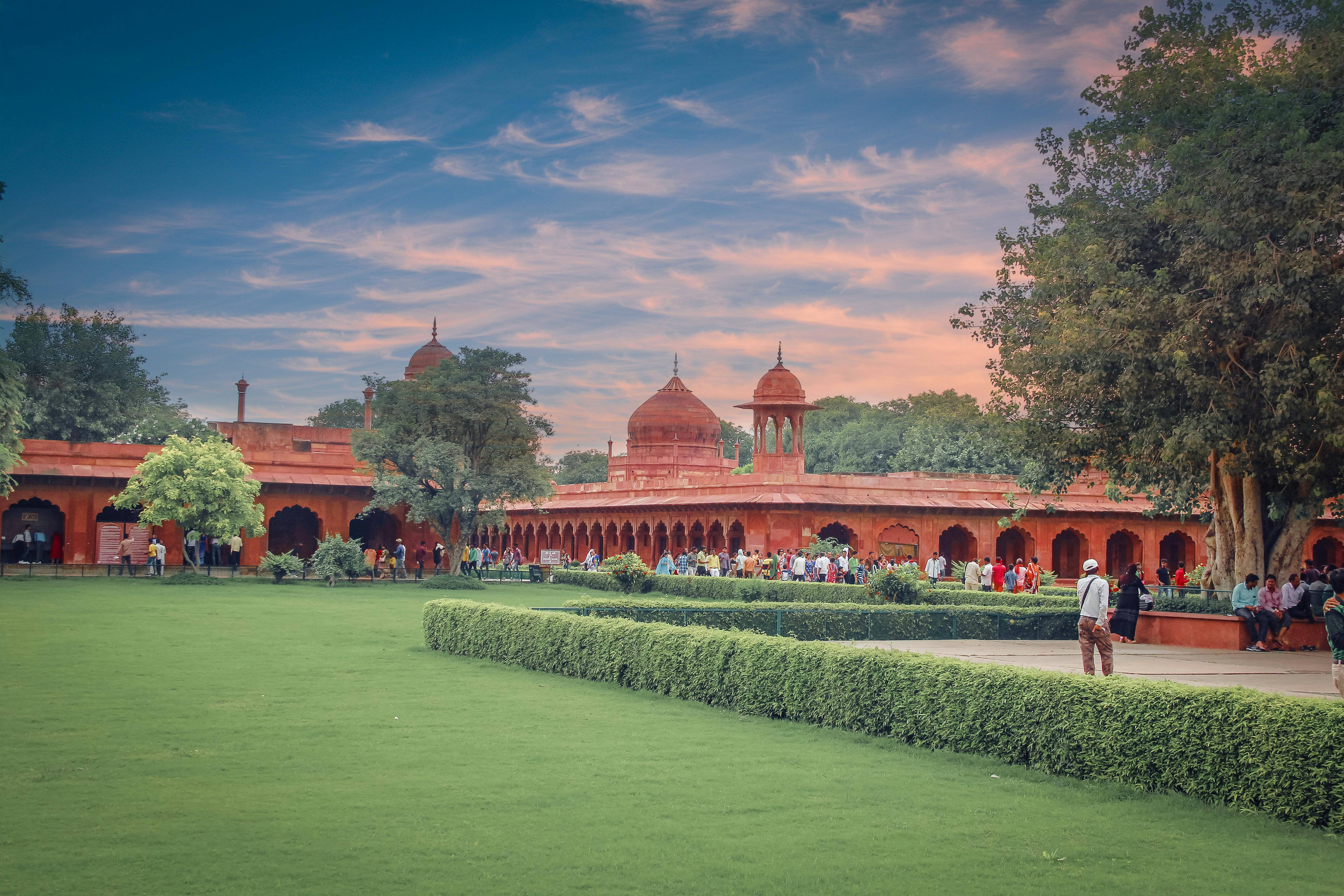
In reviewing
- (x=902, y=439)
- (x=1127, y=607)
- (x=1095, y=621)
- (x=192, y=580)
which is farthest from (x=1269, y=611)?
(x=902, y=439)

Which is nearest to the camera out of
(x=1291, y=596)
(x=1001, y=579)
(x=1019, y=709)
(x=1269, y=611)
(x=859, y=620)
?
(x=1019, y=709)

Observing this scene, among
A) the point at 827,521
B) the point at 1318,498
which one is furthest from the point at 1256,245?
the point at 827,521

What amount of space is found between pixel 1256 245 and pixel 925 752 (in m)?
9.47

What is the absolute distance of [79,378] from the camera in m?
49.5

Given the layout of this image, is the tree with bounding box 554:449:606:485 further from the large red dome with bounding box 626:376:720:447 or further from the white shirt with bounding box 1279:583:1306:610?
the white shirt with bounding box 1279:583:1306:610

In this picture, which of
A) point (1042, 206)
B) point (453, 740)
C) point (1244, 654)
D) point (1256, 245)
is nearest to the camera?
point (453, 740)

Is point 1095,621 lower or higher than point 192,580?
higher

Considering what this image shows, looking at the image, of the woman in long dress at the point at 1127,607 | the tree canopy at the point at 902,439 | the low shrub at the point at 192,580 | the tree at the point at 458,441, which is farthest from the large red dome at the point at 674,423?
the woman in long dress at the point at 1127,607

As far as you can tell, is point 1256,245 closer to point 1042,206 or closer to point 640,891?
point 1042,206

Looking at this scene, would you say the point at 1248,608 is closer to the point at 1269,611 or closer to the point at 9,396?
the point at 1269,611

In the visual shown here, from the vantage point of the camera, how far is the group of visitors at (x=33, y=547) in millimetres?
34344

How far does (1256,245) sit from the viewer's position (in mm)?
14938

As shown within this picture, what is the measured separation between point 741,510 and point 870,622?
63.2 ft

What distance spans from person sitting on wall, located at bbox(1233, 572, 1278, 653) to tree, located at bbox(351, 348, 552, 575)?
20.0 m
